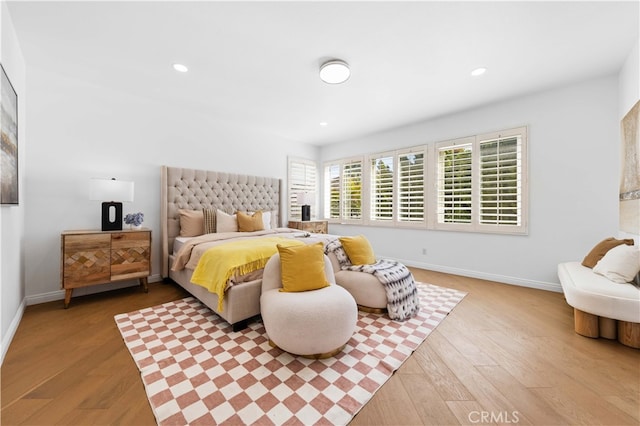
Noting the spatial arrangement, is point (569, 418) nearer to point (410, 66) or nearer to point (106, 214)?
point (410, 66)

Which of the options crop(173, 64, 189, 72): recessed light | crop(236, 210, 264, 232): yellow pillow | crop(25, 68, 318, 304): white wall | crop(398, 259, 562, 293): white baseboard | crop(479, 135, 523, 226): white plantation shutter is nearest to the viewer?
crop(173, 64, 189, 72): recessed light

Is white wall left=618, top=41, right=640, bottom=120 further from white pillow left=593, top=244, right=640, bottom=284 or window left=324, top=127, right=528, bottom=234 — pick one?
white pillow left=593, top=244, right=640, bottom=284

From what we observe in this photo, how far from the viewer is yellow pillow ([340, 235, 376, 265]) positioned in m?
2.70

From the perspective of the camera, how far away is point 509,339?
2051 millimetres

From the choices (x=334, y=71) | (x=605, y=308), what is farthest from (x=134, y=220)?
(x=605, y=308)

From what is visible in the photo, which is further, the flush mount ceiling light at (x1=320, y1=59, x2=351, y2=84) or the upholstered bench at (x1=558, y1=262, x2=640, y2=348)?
the flush mount ceiling light at (x1=320, y1=59, x2=351, y2=84)

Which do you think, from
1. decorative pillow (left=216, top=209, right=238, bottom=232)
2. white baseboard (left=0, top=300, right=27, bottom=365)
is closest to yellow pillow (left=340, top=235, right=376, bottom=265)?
decorative pillow (left=216, top=209, right=238, bottom=232)

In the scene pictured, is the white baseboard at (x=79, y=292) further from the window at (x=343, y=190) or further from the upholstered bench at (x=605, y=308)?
the upholstered bench at (x=605, y=308)

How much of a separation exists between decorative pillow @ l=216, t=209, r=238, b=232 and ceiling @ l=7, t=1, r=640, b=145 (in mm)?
1662

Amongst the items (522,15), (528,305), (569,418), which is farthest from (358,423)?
(522,15)

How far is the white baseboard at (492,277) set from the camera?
320 centimetres

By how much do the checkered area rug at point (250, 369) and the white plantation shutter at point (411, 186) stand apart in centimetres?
225

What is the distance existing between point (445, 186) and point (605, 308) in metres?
2.47

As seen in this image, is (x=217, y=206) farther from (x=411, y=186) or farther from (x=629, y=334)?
(x=629, y=334)
